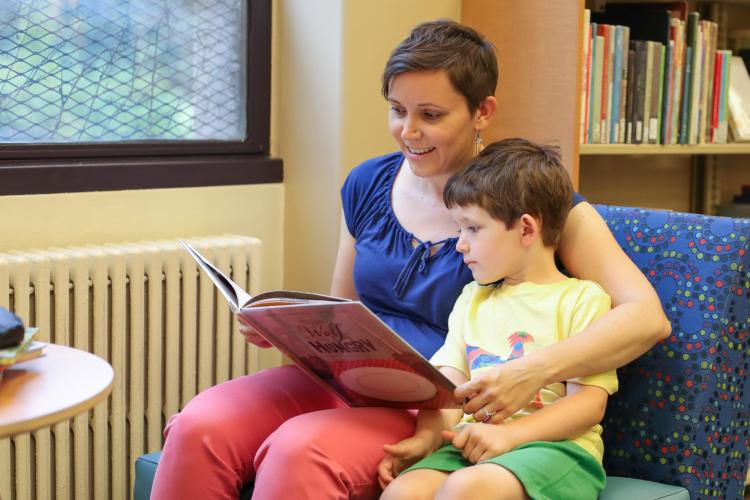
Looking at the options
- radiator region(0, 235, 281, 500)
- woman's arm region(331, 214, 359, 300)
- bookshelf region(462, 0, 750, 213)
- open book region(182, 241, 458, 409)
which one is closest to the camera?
open book region(182, 241, 458, 409)

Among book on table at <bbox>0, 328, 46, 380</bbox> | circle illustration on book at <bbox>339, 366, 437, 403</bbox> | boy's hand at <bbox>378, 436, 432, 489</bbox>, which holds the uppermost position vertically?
book on table at <bbox>0, 328, 46, 380</bbox>

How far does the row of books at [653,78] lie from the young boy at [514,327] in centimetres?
80

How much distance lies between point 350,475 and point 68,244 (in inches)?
37.1

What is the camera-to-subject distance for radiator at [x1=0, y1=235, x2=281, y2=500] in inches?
75.0

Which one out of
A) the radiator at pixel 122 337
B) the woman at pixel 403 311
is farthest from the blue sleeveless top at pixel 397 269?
the radiator at pixel 122 337

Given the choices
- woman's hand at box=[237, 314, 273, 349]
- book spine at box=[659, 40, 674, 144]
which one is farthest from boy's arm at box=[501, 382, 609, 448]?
book spine at box=[659, 40, 674, 144]

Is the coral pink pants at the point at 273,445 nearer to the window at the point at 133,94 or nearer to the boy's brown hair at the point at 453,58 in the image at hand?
the boy's brown hair at the point at 453,58

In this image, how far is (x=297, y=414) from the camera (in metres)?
1.53

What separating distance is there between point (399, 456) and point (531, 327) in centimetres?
26

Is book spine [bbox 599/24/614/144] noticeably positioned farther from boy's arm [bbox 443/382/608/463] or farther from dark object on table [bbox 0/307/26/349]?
dark object on table [bbox 0/307/26/349]

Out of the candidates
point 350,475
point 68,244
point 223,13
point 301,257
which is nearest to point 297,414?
point 350,475

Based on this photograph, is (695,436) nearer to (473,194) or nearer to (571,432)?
(571,432)

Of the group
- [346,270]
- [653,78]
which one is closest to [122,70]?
[346,270]

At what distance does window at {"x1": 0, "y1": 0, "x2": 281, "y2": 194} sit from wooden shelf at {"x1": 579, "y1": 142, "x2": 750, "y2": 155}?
0.72 metres
